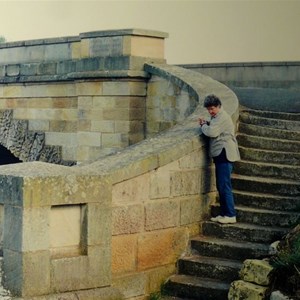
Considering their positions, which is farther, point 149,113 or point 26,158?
point 26,158

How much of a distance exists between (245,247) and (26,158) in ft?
30.0

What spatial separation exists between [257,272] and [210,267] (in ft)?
3.25

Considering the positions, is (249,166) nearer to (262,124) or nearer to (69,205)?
(262,124)

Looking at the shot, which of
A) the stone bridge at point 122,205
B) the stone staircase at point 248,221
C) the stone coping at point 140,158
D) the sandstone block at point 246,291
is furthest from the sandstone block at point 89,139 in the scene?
the sandstone block at point 246,291

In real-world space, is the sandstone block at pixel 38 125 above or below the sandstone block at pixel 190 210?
above

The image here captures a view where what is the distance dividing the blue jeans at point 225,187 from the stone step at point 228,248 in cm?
34

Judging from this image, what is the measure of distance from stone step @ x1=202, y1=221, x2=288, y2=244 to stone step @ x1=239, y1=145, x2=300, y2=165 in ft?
4.01

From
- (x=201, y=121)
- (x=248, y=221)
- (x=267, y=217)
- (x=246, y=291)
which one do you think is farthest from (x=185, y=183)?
(x=246, y=291)

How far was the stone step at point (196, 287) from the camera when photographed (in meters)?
7.79

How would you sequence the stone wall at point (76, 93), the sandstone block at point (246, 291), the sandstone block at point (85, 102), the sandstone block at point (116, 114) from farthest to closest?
the sandstone block at point (85, 102)
the sandstone block at point (116, 114)
the stone wall at point (76, 93)
the sandstone block at point (246, 291)

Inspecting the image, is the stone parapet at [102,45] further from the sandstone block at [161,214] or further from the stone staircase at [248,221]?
the sandstone block at [161,214]

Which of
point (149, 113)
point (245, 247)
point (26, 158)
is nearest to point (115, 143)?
point (149, 113)

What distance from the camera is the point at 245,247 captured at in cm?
816

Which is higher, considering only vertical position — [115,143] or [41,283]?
[115,143]
